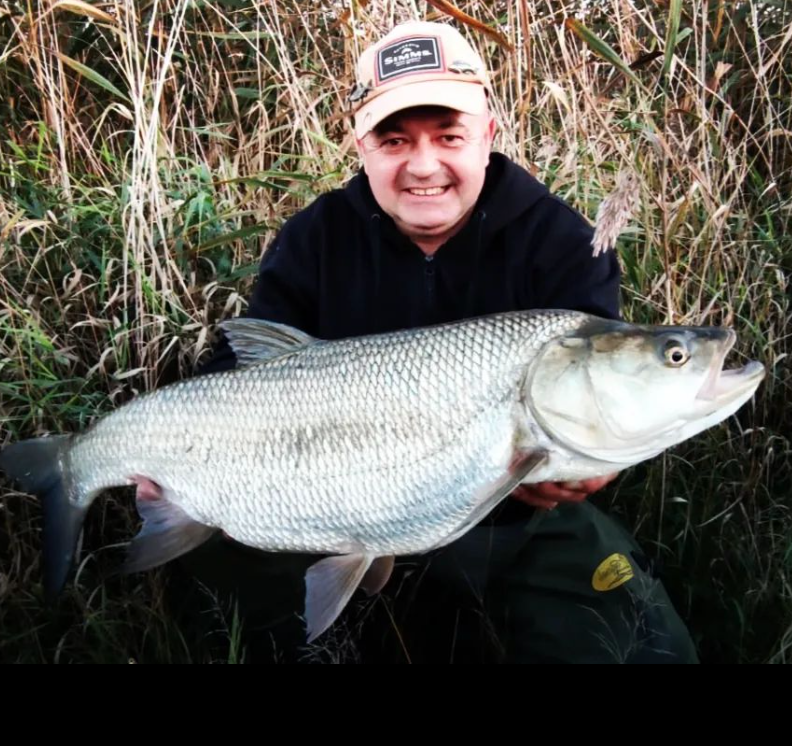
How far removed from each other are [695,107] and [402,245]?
1.02m

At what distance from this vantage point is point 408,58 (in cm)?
208

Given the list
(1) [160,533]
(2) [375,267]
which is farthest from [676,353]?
(1) [160,533]

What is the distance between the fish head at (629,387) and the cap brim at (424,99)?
26.1 inches

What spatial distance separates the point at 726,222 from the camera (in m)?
2.59

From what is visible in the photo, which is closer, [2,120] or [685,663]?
[685,663]

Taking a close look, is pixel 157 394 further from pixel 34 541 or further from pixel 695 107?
pixel 695 107

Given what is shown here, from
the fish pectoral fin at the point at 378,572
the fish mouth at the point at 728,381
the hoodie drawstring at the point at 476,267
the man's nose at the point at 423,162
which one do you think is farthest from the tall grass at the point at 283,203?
the fish mouth at the point at 728,381

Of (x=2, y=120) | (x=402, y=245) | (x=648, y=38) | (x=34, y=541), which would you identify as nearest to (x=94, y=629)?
(x=34, y=541)

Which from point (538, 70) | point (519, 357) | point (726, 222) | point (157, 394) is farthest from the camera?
point (538, 70)

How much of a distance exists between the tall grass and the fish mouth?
0.65 metres

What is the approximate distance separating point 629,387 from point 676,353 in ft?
0.31

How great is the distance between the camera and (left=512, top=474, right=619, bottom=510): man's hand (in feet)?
5.93

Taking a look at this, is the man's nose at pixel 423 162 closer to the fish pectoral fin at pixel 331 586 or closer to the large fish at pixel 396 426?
the large fish at pixel 396 426

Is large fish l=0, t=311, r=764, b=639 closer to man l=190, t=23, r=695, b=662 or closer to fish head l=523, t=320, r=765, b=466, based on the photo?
fish head l=523, t=320, r=765, b=466
